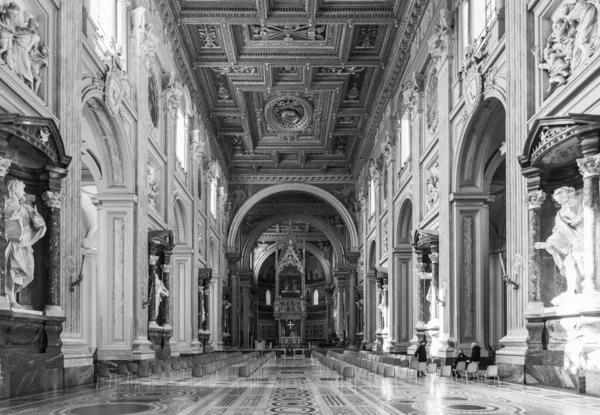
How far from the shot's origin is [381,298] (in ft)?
106

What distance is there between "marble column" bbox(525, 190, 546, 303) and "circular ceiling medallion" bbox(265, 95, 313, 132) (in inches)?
819

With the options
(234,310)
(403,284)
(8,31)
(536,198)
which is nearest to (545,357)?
(536,198)

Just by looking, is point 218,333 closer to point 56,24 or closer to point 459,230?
point 459,230

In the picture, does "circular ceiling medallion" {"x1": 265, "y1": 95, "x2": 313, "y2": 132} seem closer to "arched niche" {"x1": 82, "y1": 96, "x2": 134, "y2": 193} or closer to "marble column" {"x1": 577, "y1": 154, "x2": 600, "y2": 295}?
"arched niche" {"x1": 82, "y1": 96, "x2": 134, "y2": 193}

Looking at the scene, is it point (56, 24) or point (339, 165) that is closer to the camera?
point (56, 24)

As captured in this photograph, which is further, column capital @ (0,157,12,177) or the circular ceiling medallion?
the circular ceiling medallion

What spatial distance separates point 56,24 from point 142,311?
855 cm

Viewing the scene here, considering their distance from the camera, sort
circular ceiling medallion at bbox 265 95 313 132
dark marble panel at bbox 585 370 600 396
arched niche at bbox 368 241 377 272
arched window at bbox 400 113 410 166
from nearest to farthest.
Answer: dark marble panel at bbox 585 370 600 396 < arched window at bbox 400 113 410 166 < circular ceiling medallion at bbox 265 95 313 132 < arched niche at bbox 368 241 377 272

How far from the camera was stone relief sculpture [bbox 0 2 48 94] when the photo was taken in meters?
11.7

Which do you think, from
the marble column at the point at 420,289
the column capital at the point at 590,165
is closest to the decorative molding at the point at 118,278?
the marble column at the point at 420,289

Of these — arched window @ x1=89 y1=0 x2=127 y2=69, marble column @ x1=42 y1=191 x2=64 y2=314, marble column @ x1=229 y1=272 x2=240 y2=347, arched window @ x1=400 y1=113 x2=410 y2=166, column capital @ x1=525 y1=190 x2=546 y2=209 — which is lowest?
marble column @ x1=229 y1=272 x2=240 y2=347

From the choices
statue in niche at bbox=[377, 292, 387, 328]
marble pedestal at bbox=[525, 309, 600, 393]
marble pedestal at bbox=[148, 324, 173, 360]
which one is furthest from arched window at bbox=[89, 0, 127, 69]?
statue in niche at bbox=[377, 292, 387, 328]

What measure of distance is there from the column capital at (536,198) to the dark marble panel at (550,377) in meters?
2.66

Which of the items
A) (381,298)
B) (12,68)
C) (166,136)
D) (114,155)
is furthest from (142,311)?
(381,298)
